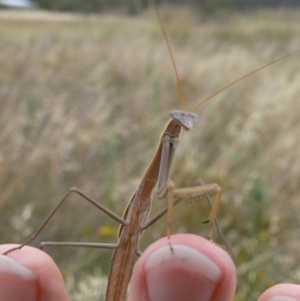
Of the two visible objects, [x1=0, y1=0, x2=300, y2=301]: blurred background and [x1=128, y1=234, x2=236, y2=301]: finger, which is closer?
[x1=128, y1=234, x2=236, y2=301]: finger

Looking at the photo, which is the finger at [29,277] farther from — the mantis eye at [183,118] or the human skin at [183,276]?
the mantis eye at [183,118]

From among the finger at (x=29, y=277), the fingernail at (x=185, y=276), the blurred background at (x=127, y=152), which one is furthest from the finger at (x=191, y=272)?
the blurred background at (x=127, y=152)

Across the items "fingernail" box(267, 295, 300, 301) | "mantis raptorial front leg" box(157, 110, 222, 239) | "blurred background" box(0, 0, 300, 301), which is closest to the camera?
"fingernail" box(267, 295, 300, 301)

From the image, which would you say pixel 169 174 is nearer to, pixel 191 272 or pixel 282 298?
pixel 191 272

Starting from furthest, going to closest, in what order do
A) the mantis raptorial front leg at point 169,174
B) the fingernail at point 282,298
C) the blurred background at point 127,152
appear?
the blurred background at point 127,152, the mantis raptorial front leg at point 169,174, the fingernail at point 282,298

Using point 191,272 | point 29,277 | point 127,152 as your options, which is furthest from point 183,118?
point 127,152

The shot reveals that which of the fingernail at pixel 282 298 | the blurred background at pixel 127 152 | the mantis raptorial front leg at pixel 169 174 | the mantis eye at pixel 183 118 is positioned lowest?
the blurred background at pixel 127 152

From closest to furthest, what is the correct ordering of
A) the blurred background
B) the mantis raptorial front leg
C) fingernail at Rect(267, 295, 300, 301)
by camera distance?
fingernail at Rect(267, 295, 300, 301)
the mantis raptorial front leg
the blurred background

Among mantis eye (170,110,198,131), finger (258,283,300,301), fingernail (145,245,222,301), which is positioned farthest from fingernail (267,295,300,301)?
mantis eye (170,110,198,131)

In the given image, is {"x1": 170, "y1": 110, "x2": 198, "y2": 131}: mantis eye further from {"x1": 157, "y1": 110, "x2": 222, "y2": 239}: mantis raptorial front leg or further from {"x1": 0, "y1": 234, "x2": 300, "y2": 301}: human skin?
{"x1": 0, "y1": 234, "x2": 300, "y2": 301}: human skin
